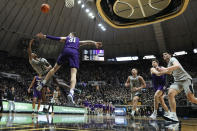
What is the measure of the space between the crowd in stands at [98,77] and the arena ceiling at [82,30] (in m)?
2.25

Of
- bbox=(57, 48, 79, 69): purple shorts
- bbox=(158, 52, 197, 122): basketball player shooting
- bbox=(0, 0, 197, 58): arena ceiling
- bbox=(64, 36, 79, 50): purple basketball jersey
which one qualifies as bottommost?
bbox=(158, 52, 197, 122): basketball player shooting

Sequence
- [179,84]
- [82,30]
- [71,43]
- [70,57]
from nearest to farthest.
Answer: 1. [70,57]
2. [71,43]
3. [179,84]
4. [82,30]

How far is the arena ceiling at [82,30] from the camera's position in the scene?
68.3 ft

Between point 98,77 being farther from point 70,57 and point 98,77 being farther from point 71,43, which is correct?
point 70,57

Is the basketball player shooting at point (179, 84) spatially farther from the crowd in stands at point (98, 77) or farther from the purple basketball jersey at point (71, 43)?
the crowd in stands at point (98, 77)

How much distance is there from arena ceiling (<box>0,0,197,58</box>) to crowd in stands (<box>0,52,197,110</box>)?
7.40 ft

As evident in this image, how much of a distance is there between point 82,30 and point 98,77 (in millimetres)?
10309

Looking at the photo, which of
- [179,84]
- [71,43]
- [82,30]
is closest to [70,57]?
[71,43]

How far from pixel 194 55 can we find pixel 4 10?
2853cm

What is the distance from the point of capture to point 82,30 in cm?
2533

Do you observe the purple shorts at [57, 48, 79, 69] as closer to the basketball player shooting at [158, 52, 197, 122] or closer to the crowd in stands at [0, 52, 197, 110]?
the basketball player shooting at [158, 52, 197, 122]

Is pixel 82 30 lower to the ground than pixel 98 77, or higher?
higher

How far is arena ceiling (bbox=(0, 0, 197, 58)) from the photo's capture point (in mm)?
20828

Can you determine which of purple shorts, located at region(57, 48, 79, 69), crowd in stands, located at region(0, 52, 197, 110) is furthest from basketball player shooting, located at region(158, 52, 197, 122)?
crowd in stands, located at region(0, 52, 197, 110)
